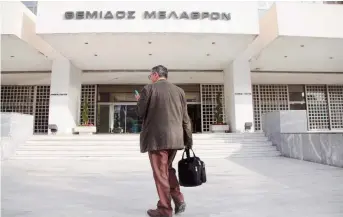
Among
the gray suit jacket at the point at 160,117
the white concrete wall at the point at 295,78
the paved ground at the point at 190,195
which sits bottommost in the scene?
the paved ground at the point at 190,195

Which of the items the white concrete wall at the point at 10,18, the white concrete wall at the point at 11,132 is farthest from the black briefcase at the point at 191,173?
the white concrete wall at the point at 10,18

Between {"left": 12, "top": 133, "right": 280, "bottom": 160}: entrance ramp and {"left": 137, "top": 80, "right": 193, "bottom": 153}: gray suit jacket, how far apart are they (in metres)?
5.47

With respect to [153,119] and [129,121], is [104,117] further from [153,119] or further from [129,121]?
[153,119]

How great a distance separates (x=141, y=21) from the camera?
340 inches

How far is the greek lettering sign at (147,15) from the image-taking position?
8.59 metres

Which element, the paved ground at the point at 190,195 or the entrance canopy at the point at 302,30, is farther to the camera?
the entrance canopy at the point at 302,30

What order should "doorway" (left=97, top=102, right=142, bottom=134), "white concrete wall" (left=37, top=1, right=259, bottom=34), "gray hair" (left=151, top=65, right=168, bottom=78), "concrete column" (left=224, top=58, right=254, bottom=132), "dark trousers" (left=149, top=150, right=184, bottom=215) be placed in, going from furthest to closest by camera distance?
"doorway" (left=97, top=102, right=142, bottom=134) → "concrete column" (left=224, top=58, right=254, bottom=132) → "white concrete wall" (left=37, top=1, right=259, bottom=34) → "gray hair" (left=151, top=65, right=168, bottom=78) → "dark trousers" (left=149, top=150, right=184, bottom=215)

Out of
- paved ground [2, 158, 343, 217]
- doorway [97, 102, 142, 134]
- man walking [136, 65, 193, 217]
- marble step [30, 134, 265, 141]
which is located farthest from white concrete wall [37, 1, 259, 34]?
doorway [97, 102, 142, 134]

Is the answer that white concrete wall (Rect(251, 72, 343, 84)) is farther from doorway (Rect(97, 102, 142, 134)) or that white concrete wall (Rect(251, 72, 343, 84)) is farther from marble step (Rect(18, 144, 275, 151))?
doorway (Rect(97, 102, 142, 134))

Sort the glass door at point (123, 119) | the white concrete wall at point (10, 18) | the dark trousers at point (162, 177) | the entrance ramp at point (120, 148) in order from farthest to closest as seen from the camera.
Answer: the glass door at point (123, 119), the white concrete wall at point (10, 18), the entrance ramp at point (120, 148), the dark trousers at point (162, 177)

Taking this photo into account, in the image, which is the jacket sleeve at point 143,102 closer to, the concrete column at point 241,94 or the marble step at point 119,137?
the marble step at point 119,137

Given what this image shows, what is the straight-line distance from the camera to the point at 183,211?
2.28m

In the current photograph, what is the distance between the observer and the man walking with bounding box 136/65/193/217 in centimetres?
209

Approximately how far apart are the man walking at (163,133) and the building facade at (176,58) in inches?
270
